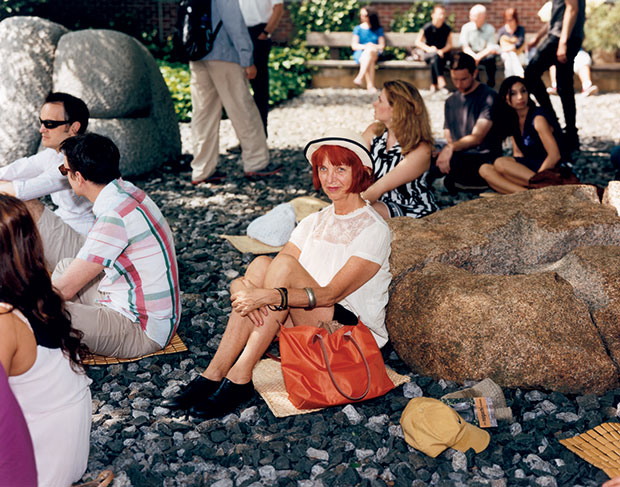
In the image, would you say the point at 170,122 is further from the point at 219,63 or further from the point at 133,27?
the point at 133,27

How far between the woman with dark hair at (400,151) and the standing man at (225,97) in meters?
2.33

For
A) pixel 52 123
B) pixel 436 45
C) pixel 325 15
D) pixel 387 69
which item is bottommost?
pixel 387 69

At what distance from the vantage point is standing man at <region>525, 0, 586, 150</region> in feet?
25.5

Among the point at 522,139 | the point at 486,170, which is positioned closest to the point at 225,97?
the point at 486,170

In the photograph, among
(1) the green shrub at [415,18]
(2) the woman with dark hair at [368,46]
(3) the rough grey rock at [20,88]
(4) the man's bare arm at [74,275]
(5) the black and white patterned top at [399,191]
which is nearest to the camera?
(4) the man's bare arm at [74,275]

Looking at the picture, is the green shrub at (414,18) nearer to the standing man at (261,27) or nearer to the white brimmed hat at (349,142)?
the standing man at (261,27)

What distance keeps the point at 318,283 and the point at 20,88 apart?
18.2ft

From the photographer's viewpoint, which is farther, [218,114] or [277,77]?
[277,77]

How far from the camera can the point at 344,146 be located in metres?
3.49

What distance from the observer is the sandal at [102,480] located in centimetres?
272

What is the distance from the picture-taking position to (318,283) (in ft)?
11.9

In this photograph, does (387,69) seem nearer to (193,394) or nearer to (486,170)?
(486,170)

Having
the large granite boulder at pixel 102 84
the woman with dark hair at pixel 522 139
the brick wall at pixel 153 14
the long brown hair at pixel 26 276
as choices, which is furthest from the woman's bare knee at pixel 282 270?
the brick wall at pixel 153 14

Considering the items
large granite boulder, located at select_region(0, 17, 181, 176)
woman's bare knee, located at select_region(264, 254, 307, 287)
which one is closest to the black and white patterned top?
woman's bare knee, located at select_region(264, 254, 307, 287)
